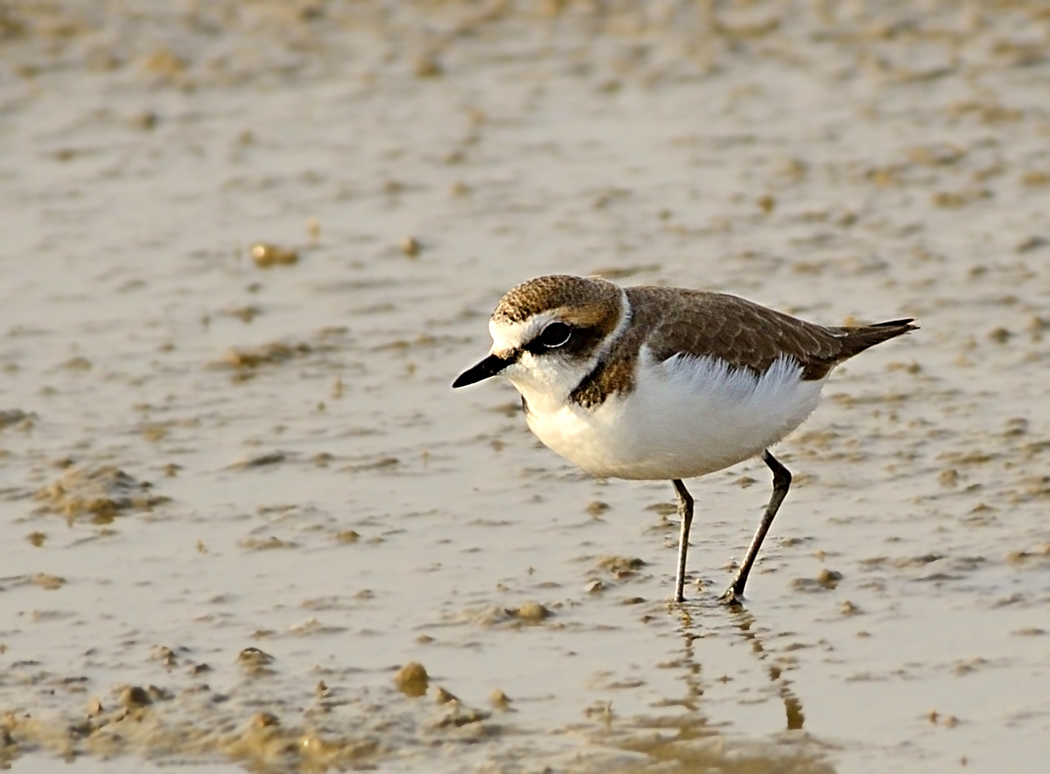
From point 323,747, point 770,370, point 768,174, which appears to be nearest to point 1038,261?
point 768,174

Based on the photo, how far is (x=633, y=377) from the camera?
251 inches

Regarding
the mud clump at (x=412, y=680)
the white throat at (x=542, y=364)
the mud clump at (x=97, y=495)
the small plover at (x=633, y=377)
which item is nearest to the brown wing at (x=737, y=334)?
the small plover at (x=633, y=377)

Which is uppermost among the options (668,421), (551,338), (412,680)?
(551,338)

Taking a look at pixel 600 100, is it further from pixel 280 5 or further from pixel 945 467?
pixel 945 467

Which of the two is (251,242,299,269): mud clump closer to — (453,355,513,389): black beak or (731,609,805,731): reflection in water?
(453,355,513,389): black beak

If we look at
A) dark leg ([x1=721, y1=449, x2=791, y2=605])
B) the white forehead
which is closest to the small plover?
the white forehead

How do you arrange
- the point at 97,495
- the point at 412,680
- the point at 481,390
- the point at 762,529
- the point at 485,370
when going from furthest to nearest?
the point at 481,390 → the point at 97,495 → the point at 762,529 → the point at 485,370 → the point at 412,680

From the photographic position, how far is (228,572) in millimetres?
7273

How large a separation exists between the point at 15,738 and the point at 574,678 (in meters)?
1.83

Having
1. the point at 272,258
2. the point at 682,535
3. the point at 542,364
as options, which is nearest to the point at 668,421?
the point at 542,364

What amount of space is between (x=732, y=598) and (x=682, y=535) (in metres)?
0.30

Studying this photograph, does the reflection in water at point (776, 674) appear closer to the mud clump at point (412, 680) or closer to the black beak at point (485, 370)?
the mud clump at point (412, 680)

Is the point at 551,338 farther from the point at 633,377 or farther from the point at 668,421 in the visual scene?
the point at 668,421

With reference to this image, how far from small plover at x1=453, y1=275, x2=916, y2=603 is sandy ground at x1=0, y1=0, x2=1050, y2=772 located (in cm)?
69
